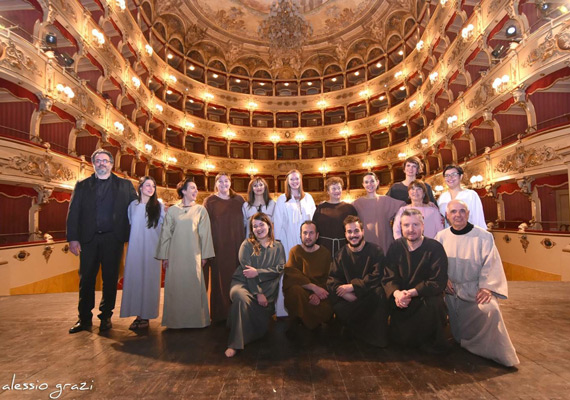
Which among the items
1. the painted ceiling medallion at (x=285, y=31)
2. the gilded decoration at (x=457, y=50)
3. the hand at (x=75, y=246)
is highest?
the painted ceiling medallion at (x=285, y=31)

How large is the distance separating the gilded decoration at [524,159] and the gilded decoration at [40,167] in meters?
15.7

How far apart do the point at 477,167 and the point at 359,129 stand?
11.7 m

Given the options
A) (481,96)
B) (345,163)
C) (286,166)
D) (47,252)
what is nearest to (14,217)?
(47,252)

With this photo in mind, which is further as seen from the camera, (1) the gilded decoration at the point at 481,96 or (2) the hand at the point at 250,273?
(1) the gilded decoration at the point at 481,96

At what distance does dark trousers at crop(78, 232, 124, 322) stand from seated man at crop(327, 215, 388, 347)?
2.77 m

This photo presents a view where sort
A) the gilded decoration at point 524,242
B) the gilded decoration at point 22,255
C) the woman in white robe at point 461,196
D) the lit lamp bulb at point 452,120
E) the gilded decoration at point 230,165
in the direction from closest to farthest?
the woman in white robe at point 461,196
the gilded decoration at point 22,255
the gilded decoration at point 524,242
the lit lamp bulb at point 452,120
the gilded decoration at point 230,165

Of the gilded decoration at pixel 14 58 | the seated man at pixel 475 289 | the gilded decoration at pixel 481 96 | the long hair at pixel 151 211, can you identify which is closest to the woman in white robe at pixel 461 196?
the seated man at pixel 475 289

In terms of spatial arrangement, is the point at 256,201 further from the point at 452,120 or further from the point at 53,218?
the point at 452,120

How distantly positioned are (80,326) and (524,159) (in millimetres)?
12375

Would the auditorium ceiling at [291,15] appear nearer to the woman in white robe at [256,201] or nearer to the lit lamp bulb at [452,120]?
the lit lamp bulb at [452,120]

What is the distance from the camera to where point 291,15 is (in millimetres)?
18031

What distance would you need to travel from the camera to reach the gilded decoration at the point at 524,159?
28.0 ft

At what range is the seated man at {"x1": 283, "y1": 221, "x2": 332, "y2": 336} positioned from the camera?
10.8 feet

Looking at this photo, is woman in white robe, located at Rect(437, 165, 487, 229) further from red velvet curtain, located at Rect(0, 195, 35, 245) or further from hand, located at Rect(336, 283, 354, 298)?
red velvet curtain, located at Rect(0, 195, 35, 245)
